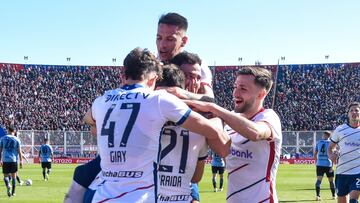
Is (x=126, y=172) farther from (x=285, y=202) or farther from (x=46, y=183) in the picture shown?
(x=46, y=183)

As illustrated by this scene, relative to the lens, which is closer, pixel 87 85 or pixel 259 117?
pixel 259 117

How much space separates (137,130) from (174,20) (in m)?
1.59

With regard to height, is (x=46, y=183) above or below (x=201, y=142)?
below

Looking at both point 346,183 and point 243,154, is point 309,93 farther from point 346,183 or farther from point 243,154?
point 243,154

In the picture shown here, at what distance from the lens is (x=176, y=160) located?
4566mm

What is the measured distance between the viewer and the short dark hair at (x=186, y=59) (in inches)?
194

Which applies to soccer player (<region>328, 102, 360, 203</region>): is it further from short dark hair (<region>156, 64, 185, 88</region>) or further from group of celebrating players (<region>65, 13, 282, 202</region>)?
short dark hair (<region>156, 64, 185, 88</region>)

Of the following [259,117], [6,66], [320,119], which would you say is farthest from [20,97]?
[259,117]

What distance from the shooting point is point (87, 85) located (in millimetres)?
60094

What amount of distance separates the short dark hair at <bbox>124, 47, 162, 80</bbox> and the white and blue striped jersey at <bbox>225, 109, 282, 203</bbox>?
1.45m

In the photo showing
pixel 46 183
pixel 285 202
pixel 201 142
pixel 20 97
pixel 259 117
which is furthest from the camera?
pixel 20 97

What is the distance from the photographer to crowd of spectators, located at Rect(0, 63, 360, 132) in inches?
2111

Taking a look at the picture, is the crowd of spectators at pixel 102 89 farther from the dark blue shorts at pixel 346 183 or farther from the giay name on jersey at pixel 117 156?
the giay name on jersey at pixel 117 156

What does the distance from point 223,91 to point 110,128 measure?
53.6 m
